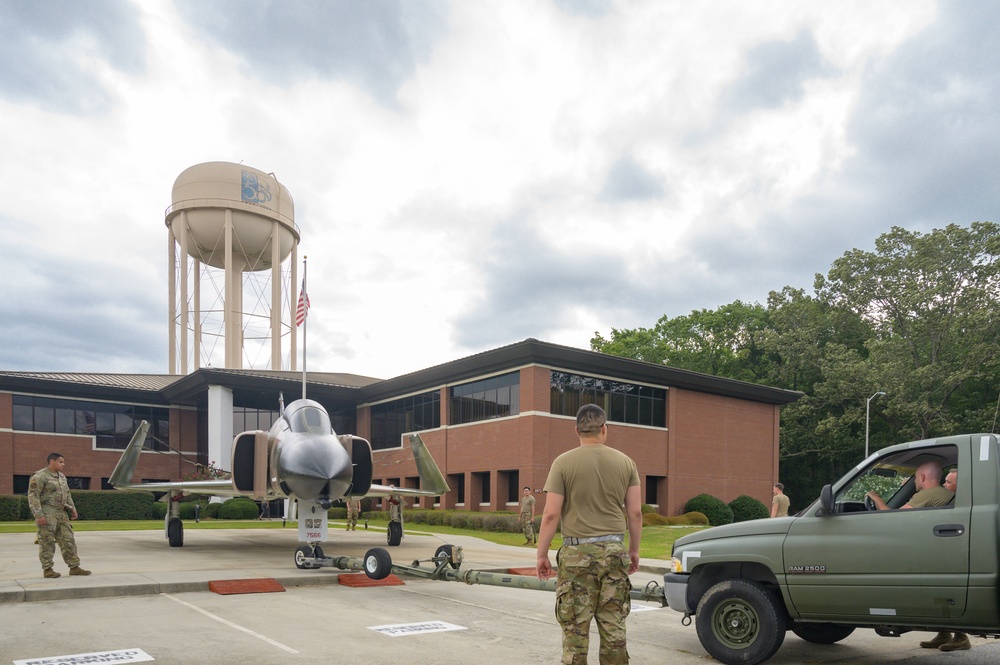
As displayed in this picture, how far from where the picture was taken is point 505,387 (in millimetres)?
36875

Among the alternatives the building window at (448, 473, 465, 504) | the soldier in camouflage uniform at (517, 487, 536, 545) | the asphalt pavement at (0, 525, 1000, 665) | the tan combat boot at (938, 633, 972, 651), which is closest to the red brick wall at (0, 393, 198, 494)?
the building window at (448, 473, 465, 504)

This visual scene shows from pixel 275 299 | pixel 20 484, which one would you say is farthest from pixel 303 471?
pixel 275 299

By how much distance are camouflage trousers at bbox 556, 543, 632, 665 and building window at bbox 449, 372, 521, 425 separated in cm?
3033

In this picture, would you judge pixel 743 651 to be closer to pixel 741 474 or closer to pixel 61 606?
pixel 61 606

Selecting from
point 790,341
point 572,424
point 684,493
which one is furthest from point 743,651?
point 790,341

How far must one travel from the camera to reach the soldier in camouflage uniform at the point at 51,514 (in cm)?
1195

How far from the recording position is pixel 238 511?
127 feet

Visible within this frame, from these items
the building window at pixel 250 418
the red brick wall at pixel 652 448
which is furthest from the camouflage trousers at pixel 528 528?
the building window at pixel 250 418

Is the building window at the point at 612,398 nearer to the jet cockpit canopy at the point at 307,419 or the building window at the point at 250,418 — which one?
the jet cockpit canopy at the point at 307,419

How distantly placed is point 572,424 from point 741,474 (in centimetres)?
1247

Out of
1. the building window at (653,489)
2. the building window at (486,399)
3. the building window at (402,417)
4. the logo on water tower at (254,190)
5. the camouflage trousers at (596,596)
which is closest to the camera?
the camouflage trousers at (596,596)

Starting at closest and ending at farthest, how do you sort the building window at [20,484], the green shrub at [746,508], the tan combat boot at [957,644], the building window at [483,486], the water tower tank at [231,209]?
the tan combat boot at [957,644]
the building window at [483,486]
the green shrub at [746,508]
the building window at [20,484]
the water tower tank at [231,209]

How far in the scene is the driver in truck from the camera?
6.79 metres

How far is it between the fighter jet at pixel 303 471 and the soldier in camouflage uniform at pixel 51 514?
141 inches
